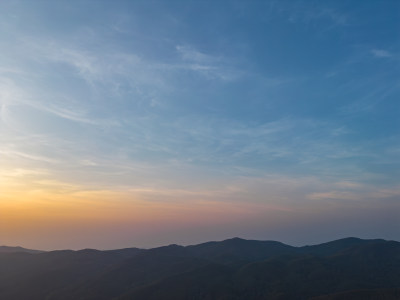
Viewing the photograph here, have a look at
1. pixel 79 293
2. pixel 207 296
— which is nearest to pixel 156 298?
pixel 207 296

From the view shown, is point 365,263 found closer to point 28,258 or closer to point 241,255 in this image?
point 241,255

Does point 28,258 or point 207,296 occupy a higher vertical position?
point 28,258

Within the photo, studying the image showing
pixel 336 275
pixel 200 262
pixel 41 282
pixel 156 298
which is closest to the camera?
pixel 156 298

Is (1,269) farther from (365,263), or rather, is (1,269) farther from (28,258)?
(365,263)

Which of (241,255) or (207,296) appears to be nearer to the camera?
(207,296)

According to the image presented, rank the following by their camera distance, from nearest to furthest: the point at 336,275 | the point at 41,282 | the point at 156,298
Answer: the point at 156,298
the point at 41,282
the point at 336,275

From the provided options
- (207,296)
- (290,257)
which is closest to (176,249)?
(290,257)
